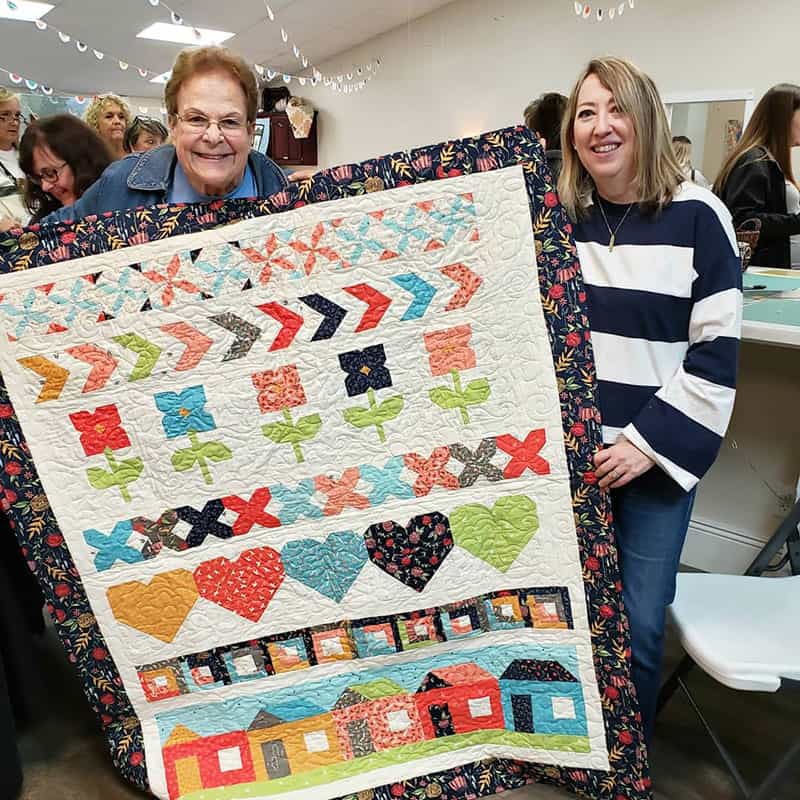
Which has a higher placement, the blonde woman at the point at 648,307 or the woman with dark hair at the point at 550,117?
the woman with dark hair at the point at 550,117

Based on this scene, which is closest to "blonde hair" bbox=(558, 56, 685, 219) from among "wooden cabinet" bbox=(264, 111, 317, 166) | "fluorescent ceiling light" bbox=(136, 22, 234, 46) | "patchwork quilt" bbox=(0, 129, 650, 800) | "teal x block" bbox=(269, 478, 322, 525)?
"patchwork quilt" bbox=(0, 129, 650, 800)

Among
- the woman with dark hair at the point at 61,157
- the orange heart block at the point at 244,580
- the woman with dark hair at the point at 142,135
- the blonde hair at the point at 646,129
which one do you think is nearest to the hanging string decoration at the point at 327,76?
the woman with dark hair at the point at 142,135

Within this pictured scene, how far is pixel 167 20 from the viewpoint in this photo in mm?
5402

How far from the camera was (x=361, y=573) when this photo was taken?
4.46 ft

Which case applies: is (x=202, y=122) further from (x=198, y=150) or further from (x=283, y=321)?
(x=283, y=321)

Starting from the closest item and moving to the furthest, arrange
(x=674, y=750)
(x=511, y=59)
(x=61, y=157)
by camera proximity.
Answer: (x=674, y=750) < (x=61, y=157) < (x=511, y=59)

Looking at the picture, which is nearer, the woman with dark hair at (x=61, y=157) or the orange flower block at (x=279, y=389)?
the orange flower block at (x=279, y=389)

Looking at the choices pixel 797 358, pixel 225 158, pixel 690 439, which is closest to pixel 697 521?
pixel 797 358

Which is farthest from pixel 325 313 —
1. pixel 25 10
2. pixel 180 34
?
pixel 180 34

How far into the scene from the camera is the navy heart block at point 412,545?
1340 millimetres

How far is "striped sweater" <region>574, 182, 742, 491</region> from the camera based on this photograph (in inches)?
46.0

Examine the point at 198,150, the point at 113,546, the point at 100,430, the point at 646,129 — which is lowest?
the point at 113,546

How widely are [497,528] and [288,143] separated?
23.7ft

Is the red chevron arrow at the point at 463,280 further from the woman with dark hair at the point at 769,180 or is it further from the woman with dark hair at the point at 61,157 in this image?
the woman with dark hair at the point at 769,180
